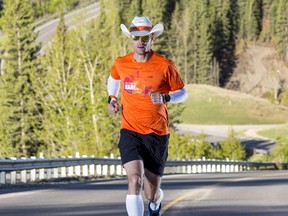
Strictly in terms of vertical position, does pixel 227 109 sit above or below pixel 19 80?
below

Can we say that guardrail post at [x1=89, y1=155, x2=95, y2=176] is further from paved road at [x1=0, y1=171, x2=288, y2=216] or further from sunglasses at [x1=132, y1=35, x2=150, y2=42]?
sunglasses at [x1=132, y1=35, x2=150, y2=42]

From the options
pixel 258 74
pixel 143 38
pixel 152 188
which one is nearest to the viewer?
pixel 143 38

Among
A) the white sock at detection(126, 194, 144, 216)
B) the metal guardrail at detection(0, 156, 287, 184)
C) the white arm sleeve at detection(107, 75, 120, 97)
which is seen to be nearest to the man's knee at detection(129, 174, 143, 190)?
the white sock at detection(126, 194, 144, 216)

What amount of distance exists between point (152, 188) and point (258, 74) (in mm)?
182201

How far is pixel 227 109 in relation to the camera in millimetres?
132625

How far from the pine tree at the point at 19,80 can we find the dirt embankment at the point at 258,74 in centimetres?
11203

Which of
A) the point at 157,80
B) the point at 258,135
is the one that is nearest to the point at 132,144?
the point at 157,80

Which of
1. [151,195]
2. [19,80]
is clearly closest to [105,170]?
[151,195]

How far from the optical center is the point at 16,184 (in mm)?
21594

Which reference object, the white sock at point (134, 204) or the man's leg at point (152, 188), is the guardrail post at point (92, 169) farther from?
the white sock at point (134, 204)

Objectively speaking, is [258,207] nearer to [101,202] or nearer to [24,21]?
[101,202]

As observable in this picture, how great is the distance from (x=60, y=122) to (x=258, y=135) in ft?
200

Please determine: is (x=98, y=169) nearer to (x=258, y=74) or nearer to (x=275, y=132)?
(x=275, y=132)

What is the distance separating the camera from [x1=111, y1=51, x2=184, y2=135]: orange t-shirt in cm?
988
